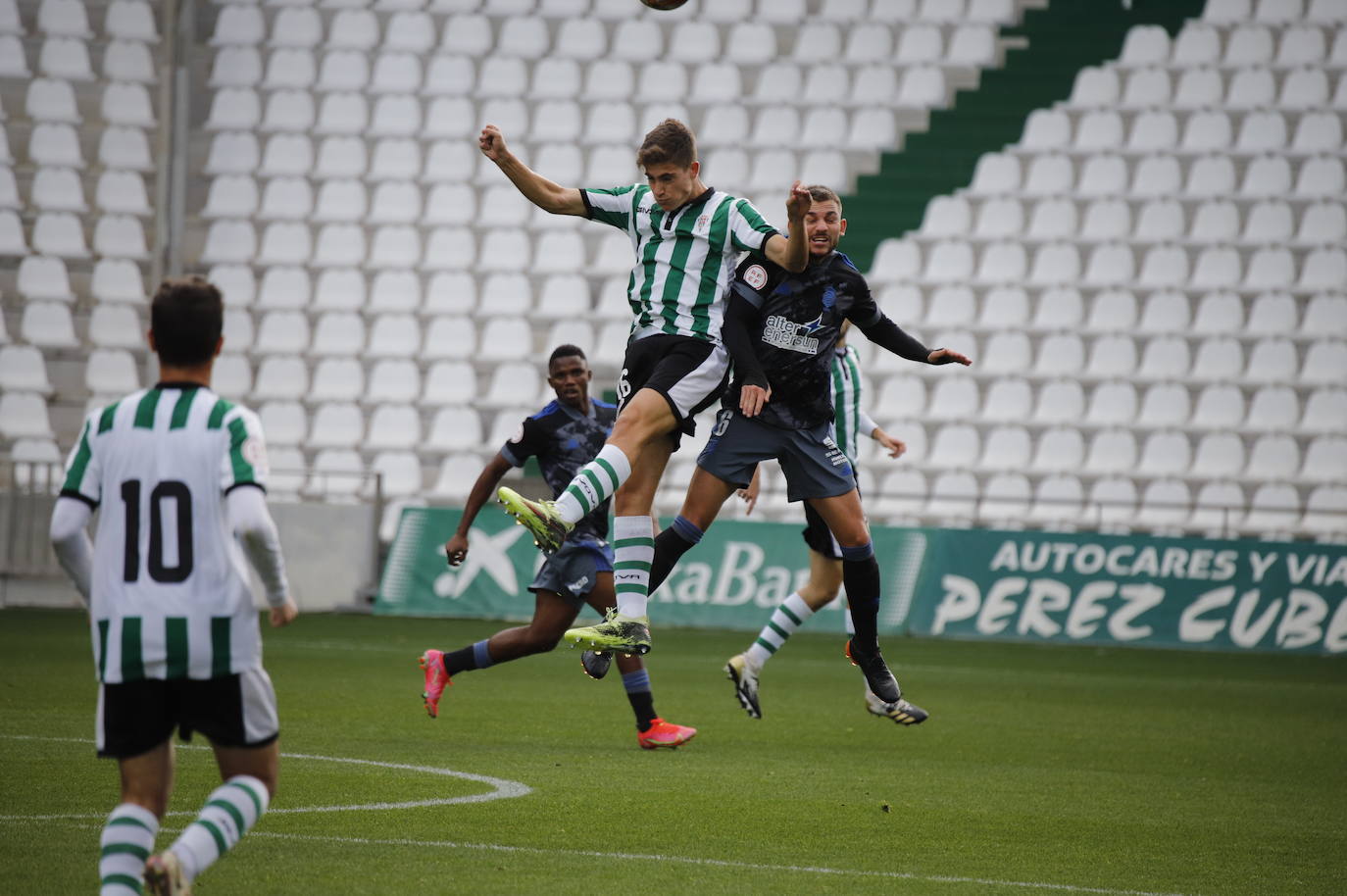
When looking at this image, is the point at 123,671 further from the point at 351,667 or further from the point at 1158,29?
the point at 1158,29

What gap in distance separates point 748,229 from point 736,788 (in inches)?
86.8

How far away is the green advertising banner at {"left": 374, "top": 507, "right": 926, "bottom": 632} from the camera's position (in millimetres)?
16953

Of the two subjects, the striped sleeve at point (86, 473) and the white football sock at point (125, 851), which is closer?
the white football sock at point (125, 851)

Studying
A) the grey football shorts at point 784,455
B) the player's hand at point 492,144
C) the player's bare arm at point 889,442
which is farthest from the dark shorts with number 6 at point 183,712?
the player's bare arm at point 889,442

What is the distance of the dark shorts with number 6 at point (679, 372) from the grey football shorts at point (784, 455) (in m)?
0.39

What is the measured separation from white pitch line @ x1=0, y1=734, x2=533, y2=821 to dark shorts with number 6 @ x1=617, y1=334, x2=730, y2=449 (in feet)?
5.08

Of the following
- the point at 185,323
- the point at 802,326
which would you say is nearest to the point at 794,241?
the point at 802,326

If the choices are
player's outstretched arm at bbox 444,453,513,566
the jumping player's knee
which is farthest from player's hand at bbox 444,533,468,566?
the jumping player's knee

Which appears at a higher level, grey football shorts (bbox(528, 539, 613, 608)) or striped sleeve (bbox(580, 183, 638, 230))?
striped sleeve (bbox(580, 183, 638, 230))

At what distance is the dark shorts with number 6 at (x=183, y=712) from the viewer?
381 cm

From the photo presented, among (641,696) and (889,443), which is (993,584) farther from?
(641,696)

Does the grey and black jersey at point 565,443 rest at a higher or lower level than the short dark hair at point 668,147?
lower

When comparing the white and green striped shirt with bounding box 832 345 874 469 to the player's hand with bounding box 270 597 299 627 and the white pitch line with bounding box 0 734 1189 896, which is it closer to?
the white pitch line with bounding box 0 734 1189 896

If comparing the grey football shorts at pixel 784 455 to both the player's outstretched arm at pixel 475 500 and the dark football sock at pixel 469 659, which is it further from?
the dark football sock at pixel 469 659
